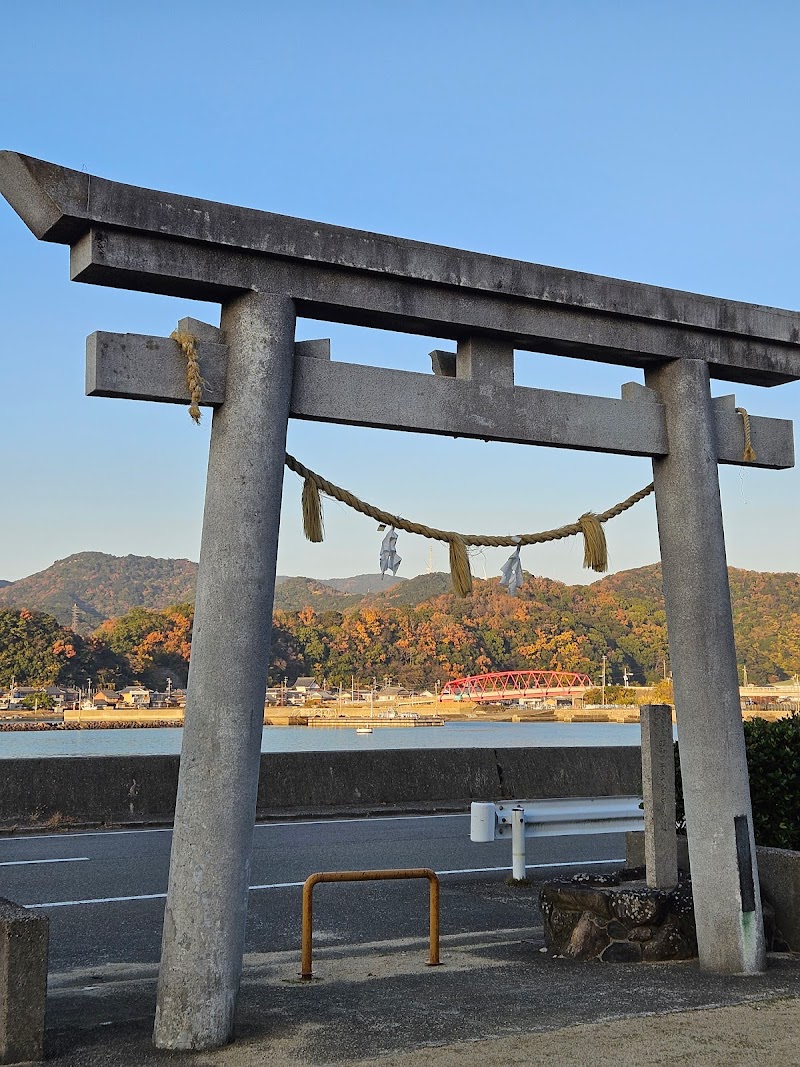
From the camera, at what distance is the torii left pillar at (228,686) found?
5523 mm

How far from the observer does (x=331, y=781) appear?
1747 cm

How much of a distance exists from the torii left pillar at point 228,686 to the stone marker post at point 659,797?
3.02m

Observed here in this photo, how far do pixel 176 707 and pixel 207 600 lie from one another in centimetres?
14108

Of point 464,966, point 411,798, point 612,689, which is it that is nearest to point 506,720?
point 612,689

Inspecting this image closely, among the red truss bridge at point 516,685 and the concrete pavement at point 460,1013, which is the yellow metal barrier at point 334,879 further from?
the red truss bridge at point 516,685

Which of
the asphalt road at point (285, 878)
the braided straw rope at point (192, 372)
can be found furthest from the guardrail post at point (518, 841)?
the braided straw rope at point (192, 372)

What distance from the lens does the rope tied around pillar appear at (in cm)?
776

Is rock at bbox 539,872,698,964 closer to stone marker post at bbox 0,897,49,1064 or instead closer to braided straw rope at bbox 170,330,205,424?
stone marker post at bbox 0,897,49,1064

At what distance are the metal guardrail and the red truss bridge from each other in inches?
5055

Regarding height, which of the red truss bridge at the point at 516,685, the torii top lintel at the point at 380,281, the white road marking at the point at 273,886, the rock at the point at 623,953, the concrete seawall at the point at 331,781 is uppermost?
the red truss bridge at the point at 516,685

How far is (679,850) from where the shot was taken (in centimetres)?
891

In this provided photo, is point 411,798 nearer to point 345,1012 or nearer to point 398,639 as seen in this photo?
point 345,1012

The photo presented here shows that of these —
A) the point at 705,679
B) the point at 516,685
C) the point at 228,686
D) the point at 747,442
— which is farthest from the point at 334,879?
the point at 516,685

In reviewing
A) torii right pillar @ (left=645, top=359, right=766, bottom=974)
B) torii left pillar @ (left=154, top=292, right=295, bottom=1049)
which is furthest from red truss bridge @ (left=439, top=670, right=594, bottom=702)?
torii left pillar @ (left=154, top=292, right=295, bottom=1049)
